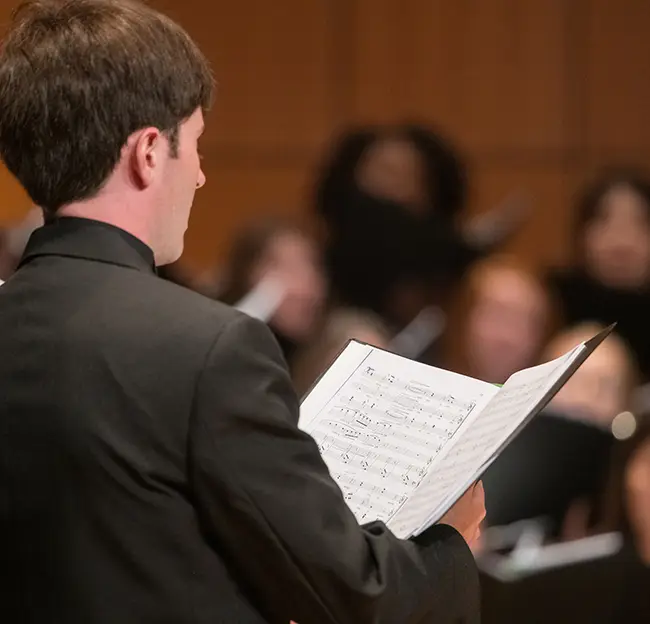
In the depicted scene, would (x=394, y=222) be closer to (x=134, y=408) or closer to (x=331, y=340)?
(x=331, y=340)

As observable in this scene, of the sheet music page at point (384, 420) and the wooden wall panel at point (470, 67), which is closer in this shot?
the sheet music page at point (384, 420)

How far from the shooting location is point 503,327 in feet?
12.1

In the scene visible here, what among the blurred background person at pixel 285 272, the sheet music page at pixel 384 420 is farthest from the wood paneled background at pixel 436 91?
the sheet music page at pixel 384 420

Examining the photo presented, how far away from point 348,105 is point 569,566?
3357 mm

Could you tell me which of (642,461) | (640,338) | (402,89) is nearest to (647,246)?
(640,338)

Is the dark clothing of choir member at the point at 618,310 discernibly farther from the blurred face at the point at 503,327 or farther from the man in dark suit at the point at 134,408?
the man in dark suit at the point at 134,408

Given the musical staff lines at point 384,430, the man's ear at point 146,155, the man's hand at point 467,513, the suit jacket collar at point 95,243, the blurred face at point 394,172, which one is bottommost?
the blurred face at point 394,172

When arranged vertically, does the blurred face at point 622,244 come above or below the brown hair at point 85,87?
below

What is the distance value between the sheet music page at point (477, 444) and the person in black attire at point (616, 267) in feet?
8.55

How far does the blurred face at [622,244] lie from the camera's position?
12.7ft

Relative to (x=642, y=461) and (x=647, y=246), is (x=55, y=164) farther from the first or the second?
(x=647, y=246)

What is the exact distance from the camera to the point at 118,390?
1.12 metres

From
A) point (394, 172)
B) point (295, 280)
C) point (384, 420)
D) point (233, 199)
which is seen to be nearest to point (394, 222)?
point (394, 172)

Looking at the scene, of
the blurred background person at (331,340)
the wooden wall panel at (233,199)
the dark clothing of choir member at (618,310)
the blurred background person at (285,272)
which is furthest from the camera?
the wooden wall panel at (233,199)
